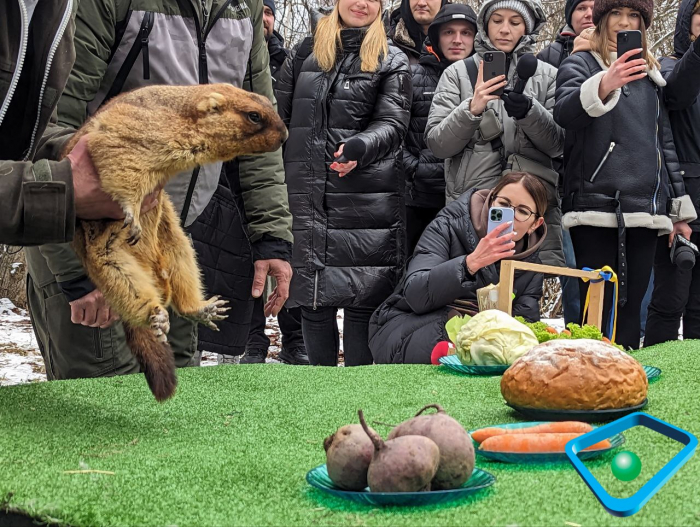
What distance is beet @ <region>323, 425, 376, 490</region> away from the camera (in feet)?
4.91

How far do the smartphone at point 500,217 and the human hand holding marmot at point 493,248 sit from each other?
3 cm

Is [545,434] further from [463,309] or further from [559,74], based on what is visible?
[559,74]

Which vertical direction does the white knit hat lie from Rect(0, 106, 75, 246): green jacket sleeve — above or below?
above

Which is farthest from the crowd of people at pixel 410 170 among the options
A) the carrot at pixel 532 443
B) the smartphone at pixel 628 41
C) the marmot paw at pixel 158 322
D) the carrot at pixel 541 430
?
the carrot at pixel 532 443

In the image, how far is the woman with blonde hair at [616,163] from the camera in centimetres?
441

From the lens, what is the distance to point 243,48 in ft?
9.71

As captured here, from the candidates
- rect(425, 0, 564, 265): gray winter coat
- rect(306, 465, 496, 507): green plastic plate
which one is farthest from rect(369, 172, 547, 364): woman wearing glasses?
rect(306, 465, 496, 507): green plastic plate

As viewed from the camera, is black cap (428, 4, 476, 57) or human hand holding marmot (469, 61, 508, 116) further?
black cap (428, 4, 476, 57)

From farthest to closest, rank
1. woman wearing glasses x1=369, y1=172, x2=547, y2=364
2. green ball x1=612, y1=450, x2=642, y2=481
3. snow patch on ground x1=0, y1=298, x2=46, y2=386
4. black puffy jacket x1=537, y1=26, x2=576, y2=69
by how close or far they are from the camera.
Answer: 1. snow patch on ground x1=0, y1=298, x2=46, y2=386
2. black puffy jacket x1=537, y1=26, x2=576, y2=69
3. woman wearing glasses x1=369, y1=172, x2=547, y2=364
4. green ball x1=612, y1=450, x2=642, y2=481

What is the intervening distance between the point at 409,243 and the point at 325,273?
71cm

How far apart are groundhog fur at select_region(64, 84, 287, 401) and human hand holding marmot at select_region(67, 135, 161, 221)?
3 cm

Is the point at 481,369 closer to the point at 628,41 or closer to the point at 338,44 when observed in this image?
the point at 628,41

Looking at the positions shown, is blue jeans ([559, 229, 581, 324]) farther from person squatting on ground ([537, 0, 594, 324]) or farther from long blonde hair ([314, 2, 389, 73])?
long blonde hair ([314, 2, 389, 73])

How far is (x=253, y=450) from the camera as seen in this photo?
1912 millimetres
